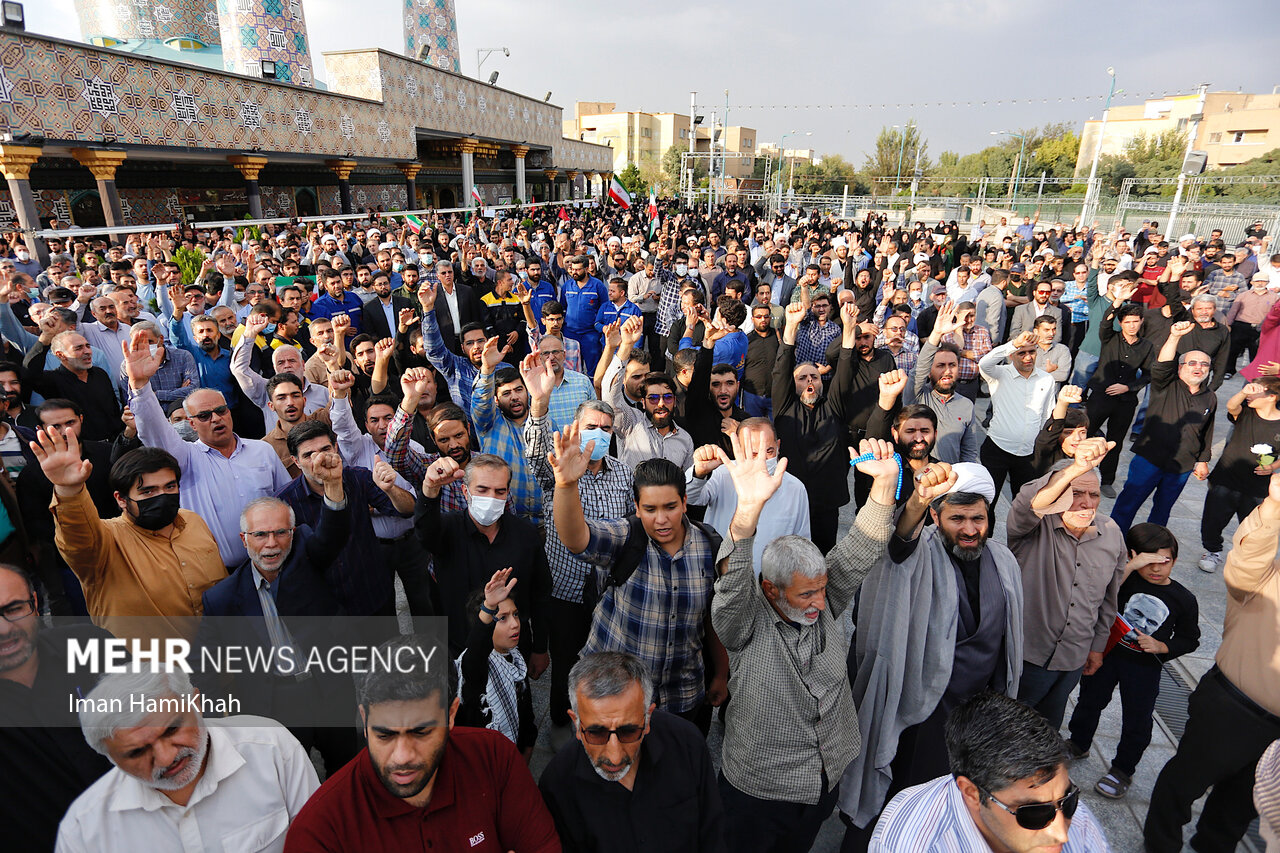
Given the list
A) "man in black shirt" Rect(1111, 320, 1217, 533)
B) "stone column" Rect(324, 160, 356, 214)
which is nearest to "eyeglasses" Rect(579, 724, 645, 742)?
"man in black shirt" Rect(1111, 320, 1217, 533)

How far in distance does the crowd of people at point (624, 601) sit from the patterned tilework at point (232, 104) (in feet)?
36.8

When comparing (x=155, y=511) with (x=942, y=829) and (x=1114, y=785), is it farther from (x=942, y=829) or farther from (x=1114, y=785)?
(x=1114, y=785)

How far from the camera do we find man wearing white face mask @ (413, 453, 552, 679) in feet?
8.75

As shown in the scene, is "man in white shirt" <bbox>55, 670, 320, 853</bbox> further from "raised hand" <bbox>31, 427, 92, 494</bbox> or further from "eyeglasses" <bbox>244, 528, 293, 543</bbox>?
"raised hand" <bbox>31, 427, 92, 494</bbox>

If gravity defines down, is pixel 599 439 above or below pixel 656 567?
above

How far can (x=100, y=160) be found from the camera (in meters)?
13.6

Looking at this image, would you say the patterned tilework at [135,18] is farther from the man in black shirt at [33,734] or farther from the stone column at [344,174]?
the man in black shirt at [33,734]

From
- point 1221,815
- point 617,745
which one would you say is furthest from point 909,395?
point 617,745

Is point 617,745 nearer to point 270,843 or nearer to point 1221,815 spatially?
point 270,843

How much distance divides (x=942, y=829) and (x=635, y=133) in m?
88.9

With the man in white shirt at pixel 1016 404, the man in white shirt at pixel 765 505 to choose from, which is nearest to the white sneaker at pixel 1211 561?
the man in white shirt at pixel 1016 404

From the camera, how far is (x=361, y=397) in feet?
15.8

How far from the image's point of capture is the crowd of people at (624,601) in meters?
1.81

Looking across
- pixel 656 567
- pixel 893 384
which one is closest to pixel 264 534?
pixel 656 567
